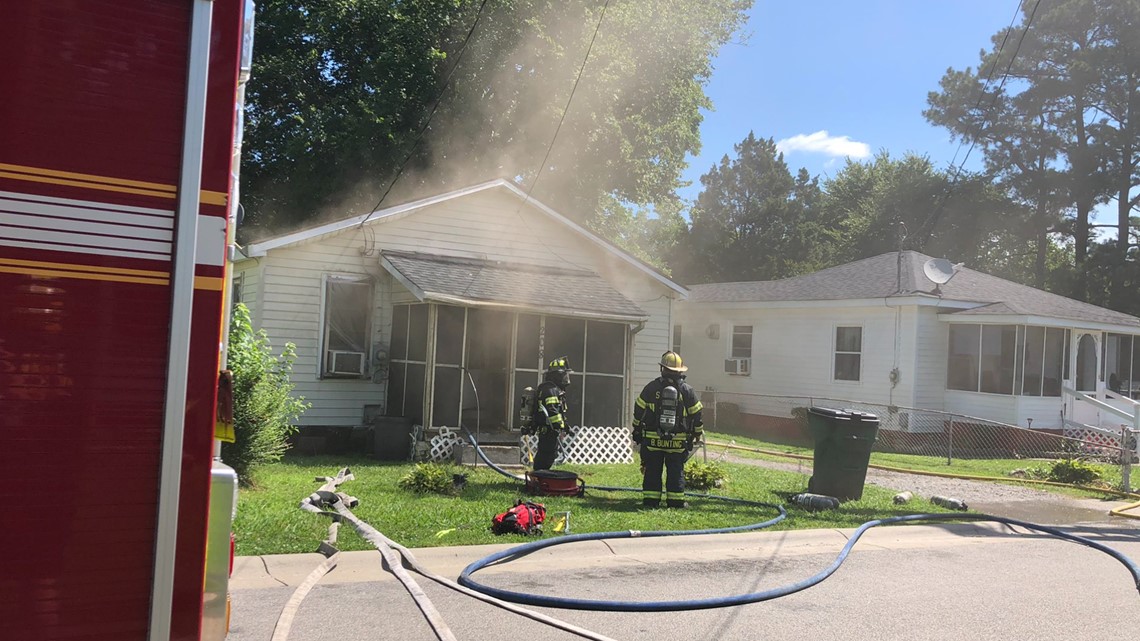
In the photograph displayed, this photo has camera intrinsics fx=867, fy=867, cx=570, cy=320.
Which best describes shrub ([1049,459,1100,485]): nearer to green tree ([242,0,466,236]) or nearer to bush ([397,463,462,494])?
bush ([397,463,462,494])

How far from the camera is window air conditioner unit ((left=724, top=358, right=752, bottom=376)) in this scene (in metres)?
22.1

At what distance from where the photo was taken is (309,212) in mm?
22938

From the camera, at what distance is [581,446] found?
13.5 m

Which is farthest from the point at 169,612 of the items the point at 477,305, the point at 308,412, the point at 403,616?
the point at 308,412

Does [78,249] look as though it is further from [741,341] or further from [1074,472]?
[741,341]

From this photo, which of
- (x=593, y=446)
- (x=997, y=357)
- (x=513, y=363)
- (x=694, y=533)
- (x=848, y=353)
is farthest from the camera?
(x=848, y=353)

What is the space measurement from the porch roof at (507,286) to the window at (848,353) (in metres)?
7.38

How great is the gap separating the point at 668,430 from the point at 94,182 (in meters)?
7.16

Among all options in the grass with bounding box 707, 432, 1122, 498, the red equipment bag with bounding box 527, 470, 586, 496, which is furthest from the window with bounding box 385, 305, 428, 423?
the grass with bounding box 707, 432, 1122, 498

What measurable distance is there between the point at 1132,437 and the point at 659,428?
7.78 m

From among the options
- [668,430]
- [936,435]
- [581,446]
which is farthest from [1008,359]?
[668,430]

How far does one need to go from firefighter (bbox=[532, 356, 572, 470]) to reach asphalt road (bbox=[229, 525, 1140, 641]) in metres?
2.99

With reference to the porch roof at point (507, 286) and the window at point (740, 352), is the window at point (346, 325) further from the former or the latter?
the window at point (740, 352)

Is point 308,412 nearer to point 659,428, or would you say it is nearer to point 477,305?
point 477,305
